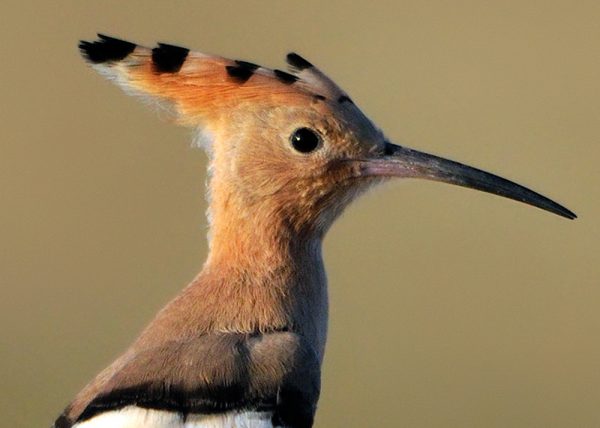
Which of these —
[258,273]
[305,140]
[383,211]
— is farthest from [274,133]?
[383,211]

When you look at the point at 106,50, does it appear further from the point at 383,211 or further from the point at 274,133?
the point at 383,211

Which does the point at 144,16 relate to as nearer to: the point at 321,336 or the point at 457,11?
the point at 457,11

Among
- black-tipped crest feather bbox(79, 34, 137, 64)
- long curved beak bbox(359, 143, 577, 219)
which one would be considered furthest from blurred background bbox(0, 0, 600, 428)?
black-tipped crest feather bbox(79, 34, 137, 64)

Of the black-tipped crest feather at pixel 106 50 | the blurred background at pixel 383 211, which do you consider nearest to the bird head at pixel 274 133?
the black-tipped crest feather at pixel 106 50

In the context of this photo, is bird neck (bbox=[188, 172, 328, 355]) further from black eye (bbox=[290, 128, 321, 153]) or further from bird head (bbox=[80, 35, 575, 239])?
black eye (bbox=[290, 128, 321, 153])

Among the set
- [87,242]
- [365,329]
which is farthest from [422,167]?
[87,242]
